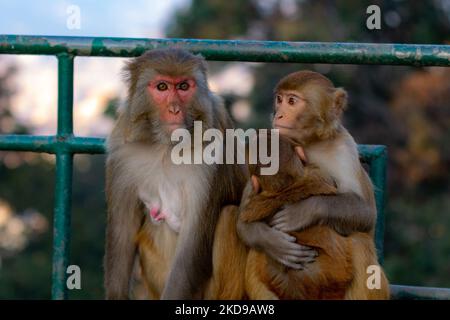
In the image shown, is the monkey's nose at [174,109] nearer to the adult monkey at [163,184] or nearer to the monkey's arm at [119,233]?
the adult monkey at [163,184]

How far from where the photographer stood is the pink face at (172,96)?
3.31 meters

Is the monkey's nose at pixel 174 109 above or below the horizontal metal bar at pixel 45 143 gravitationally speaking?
above

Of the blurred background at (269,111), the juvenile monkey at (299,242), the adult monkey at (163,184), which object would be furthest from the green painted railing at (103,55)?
the blurred background at (269,111)

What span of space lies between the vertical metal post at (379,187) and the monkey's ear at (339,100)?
211 mm

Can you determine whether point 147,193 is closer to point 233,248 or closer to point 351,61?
point 233,248

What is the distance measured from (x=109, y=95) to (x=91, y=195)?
275 centimetres

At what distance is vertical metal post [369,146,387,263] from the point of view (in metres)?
3.57

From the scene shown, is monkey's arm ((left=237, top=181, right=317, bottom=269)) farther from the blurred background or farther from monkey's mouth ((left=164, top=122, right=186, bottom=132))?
the blurred background

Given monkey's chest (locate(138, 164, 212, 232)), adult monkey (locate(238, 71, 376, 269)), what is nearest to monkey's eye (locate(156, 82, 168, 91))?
monkey's chest (locate(138, 164, 212, 232))

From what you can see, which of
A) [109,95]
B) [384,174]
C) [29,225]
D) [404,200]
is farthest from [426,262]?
[384,174]

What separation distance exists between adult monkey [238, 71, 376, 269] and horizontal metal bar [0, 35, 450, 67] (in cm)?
10

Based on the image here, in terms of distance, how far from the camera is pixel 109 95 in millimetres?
18203

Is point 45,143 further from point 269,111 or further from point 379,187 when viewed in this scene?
point 269,111

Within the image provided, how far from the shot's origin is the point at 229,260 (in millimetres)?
3363
